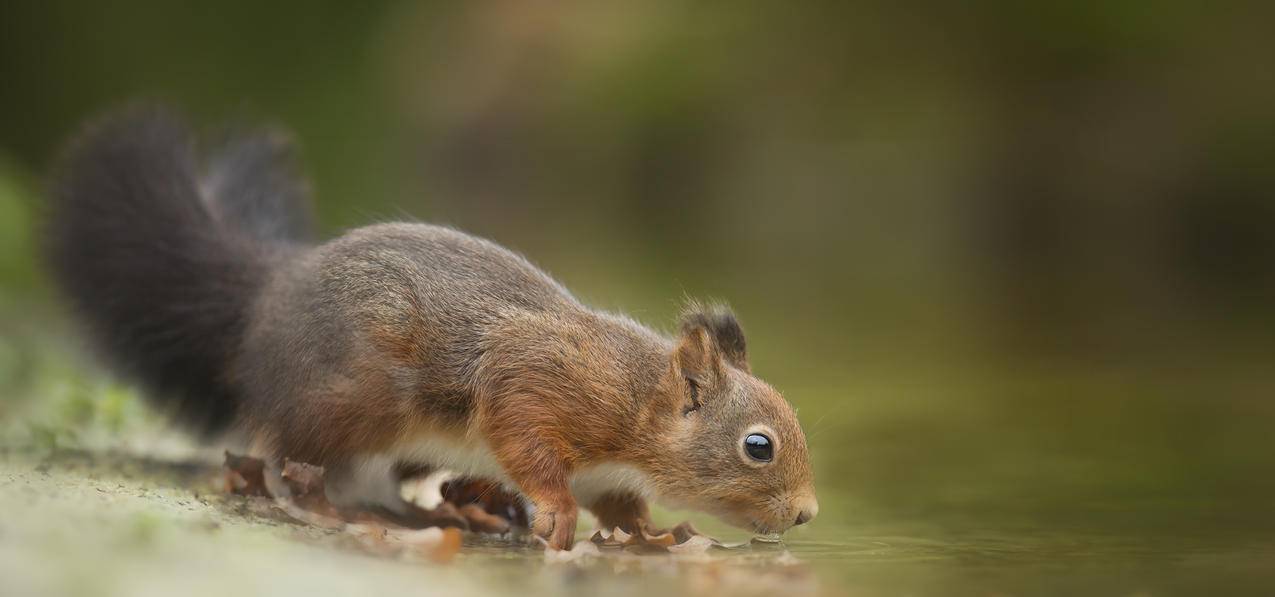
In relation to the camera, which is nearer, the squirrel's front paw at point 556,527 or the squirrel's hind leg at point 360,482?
the squirrel's front paw at point 556,527

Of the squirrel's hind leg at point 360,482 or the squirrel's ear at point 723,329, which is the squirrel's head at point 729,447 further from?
the squirrel's hind leg at point 360,482

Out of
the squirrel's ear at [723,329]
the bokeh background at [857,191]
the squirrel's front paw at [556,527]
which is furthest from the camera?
the bokeh background at [857,191]

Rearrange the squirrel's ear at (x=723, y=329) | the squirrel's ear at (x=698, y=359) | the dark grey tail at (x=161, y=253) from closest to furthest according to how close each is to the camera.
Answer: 1. the squirrel's ear at (x=698, y=359)
2. the squirrel's ear at (x=723, y=329)
3. the dark grey tail at (x=161, y=253)

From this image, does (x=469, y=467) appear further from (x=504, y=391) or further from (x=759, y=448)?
(x=759, y=448)

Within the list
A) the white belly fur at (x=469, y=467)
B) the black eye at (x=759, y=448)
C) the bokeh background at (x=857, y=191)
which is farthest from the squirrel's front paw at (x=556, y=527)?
the bokeh background at (x=857, y=191)

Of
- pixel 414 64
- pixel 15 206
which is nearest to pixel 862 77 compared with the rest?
pixel 414 64

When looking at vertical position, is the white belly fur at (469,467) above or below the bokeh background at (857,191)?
below

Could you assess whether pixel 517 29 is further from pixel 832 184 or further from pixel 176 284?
pixel 176 284
